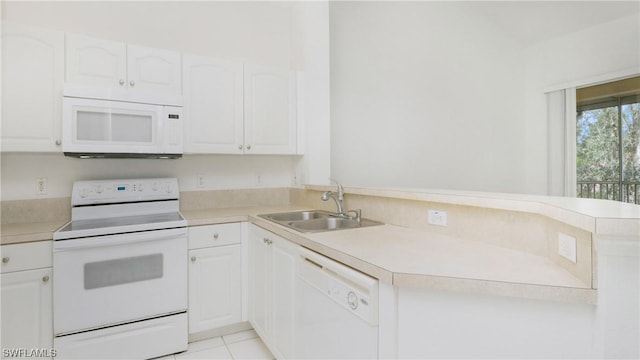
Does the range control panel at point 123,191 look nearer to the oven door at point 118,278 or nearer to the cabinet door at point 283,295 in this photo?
the oven door at point 118,278

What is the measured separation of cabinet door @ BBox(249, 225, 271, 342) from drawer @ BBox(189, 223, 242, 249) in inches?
4.2

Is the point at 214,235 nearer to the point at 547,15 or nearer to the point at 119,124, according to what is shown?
the point at 119,124

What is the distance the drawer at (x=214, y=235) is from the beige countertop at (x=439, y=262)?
686 mm

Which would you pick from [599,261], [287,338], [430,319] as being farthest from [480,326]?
[287,338]

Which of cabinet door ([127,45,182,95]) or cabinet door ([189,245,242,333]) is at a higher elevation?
cabinet door ([127,45,182,95])

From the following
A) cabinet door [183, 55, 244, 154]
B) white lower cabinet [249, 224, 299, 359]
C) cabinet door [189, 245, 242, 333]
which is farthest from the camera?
cabinet door [183, 55, 244, 154]

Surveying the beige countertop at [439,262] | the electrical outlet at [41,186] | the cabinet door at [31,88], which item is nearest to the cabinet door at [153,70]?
the cabinet door at [31,88]

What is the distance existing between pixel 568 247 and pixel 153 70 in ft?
8.28

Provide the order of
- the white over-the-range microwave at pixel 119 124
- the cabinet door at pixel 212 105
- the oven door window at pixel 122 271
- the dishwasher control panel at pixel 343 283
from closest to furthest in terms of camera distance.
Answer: the dishwasher control panel at pixel 343 283 < the oven door window at pixel 122 271 < the white over-the-range microwave at pixel 119 124 < the cabinet door at pixel 212 105

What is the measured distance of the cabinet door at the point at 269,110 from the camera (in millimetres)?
2672

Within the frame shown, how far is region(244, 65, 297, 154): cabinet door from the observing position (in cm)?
267

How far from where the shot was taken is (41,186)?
226 centimetres

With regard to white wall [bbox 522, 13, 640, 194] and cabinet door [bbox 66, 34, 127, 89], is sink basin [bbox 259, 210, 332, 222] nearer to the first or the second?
cabinet door [bbox 66, 34, 127, 89]

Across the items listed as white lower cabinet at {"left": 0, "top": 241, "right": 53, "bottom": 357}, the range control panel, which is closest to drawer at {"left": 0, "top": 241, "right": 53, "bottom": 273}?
white lower cabinet at {"left": 0, "top": 241, "right": 53, "bottom": 357}
